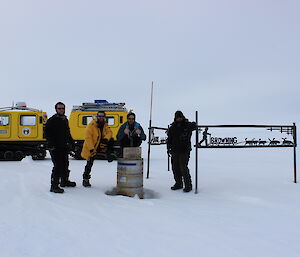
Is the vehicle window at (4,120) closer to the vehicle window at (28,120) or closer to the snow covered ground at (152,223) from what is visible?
the vehicle window at (28,120)

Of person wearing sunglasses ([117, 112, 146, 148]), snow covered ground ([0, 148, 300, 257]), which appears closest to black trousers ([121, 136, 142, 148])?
person wearing sunglasses ([117, 112, 146, 148])

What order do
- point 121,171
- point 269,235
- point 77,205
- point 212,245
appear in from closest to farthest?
point 212,245 < point 269,235 < point 77,205 < point 121,171

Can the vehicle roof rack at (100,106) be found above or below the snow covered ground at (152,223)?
above

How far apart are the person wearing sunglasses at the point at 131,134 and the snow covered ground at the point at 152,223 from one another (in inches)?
42.0

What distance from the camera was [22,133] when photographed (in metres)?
12.8

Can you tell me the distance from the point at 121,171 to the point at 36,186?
6.83 feet

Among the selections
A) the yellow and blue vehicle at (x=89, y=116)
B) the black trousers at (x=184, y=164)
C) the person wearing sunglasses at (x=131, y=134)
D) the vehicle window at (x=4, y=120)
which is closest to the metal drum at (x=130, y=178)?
the person wearing sunglasses at (x=131, y=134)

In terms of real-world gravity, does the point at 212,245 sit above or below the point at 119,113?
below

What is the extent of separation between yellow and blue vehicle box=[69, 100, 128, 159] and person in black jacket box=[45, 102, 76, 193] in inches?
295

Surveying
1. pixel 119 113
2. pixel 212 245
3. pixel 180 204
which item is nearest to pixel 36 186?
pixel 180 204

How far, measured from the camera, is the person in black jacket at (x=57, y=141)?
521cm

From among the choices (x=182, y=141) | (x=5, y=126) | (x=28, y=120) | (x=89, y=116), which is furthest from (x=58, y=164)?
(x=5, y=126)

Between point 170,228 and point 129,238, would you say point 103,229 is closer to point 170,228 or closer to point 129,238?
point 129,238

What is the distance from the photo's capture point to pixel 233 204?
4449 millimetres
